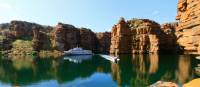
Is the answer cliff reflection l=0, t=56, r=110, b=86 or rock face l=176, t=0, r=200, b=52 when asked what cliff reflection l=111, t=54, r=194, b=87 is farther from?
rock face l=176, t=0, r=200, b=52

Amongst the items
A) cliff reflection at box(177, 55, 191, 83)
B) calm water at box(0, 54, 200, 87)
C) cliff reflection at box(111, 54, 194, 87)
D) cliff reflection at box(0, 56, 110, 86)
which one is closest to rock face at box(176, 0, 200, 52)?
calm water at box(0, 54, 200, 87)

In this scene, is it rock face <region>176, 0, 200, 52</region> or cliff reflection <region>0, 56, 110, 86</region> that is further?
cliff reflection <region>0, 56, 110, 86</region>

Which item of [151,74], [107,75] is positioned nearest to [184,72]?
[151,74]

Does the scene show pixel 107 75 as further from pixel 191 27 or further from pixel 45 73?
pixel 191 27

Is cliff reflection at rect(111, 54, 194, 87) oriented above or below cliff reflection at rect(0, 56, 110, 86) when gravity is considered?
above

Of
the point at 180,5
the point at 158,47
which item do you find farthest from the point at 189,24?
the point at 158,47

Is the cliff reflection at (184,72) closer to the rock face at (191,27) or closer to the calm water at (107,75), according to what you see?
the calm water at (107,75)

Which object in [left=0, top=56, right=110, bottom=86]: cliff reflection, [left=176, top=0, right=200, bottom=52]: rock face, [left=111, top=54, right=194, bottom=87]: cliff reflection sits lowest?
[left=0, top=56, right=110, bottom=86]: cliff reflection

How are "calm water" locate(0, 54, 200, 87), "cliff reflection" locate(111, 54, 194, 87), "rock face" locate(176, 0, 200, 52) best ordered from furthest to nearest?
"calm water" locate(0, 54, 200, 87) → "cliff reflection" locate(111, 54, 194, 87) → "rock face" locate(176, 0, 200, 52)

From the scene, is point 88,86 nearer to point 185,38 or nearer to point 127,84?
point 127,84

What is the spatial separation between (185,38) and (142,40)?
172 meters

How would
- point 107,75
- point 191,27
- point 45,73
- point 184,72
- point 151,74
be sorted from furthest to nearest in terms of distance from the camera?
1. point 45,73
2. point 107,75
3. point 151,74
4. point 184,72
5. point 191,27

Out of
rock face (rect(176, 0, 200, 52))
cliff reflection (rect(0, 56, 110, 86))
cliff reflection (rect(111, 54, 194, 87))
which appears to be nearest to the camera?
rock face (rect(176, 0, 200, 52))

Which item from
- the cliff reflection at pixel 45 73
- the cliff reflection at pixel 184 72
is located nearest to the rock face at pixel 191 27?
the cliff reflection at pixel 184 72
